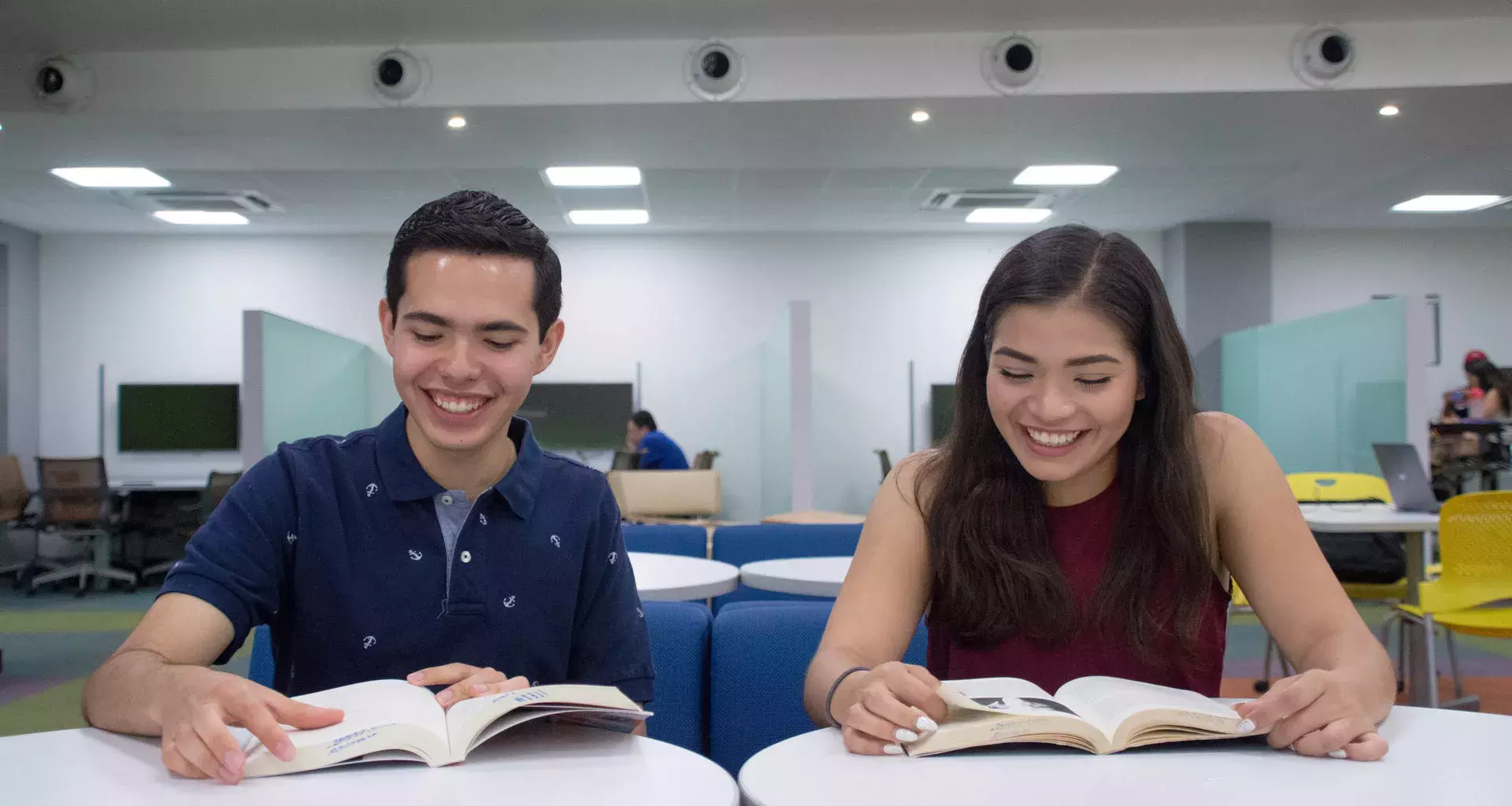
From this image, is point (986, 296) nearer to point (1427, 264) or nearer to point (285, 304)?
point (285, 304)

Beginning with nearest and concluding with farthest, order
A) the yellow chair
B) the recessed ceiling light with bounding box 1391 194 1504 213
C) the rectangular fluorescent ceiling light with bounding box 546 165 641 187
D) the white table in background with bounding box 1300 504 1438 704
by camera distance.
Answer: the yellow chair
the white table in background with bounding box 1300 504 1438 704
the rectangular fluorescent ceiling light with bounding box 546 165 641 187
the recessed ceiling light with bounding box 1391 194 1504 213

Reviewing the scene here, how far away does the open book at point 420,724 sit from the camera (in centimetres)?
90

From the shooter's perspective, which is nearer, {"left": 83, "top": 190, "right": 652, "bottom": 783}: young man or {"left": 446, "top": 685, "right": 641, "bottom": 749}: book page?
{"left": 446, "top": 685, "right": 641, "bottom": 749}: book page

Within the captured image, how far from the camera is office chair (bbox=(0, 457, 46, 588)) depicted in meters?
7.73

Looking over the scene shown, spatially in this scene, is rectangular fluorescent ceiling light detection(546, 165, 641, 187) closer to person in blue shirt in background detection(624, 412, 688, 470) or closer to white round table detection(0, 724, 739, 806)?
person in blue shirt in background detection(624, 412, 688, 470)

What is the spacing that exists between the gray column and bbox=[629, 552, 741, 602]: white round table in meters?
7.15

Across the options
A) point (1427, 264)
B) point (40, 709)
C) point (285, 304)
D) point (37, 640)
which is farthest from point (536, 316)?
point (1427, 264)

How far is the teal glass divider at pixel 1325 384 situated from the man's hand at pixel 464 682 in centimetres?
630

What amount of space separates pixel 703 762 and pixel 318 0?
485 cm

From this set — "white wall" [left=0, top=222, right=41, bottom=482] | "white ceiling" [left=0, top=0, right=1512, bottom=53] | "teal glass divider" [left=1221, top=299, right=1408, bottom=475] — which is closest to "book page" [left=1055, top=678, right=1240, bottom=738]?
"white ceiling" [left=0, top=0, right=1512, bottom=53]

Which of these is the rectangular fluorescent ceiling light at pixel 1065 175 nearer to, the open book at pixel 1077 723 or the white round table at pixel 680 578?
the white round table at pixel 680 578

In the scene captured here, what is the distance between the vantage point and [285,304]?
29.6 ft

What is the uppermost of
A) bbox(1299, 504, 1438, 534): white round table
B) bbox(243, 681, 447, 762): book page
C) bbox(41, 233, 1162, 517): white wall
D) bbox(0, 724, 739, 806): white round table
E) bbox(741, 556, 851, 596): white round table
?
bbox(41, 233, 1162, 517): white wall

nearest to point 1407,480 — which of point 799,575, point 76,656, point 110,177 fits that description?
point 799,575
